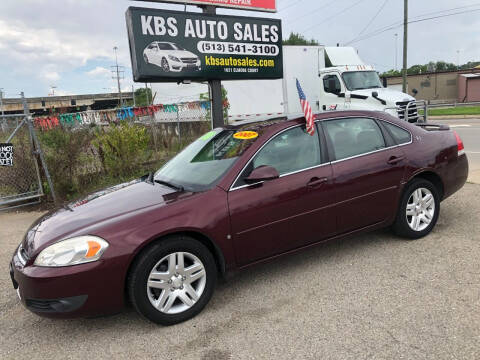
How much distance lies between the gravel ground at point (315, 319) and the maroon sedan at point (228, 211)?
10.2 inches

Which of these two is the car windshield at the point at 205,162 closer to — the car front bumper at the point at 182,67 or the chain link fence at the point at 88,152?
the car front bumper at the point at 182,67

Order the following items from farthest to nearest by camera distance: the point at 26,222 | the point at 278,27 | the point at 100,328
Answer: the point at 278,27
the point at 26,222
the point at 100,328

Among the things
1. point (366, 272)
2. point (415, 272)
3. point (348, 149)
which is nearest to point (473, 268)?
point (415, 272)

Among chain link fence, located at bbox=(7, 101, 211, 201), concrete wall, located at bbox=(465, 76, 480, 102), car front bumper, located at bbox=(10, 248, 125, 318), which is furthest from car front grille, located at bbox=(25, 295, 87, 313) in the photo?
concrete wall, located at bbox=(465, 76, 480, 102)

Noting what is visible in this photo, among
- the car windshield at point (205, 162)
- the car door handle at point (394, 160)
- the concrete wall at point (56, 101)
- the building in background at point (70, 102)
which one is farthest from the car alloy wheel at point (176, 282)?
the concrete wall at point (56, 101)

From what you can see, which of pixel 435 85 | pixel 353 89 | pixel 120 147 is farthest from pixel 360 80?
pixel 435 85

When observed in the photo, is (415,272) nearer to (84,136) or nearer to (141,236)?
(141,236)

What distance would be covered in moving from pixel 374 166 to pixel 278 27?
5091mm

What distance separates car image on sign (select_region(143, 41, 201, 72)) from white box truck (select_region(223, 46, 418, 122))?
5.14 m

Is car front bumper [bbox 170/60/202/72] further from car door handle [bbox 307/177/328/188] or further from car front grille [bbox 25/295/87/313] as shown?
car front grille [bbox 25/295/87/313]

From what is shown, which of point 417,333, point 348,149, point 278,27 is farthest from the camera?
point 278,27

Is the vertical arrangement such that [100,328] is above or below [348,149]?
below

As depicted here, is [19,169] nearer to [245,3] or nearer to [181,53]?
[181,53]

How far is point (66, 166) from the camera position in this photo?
7.13 metres
